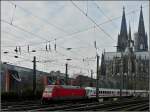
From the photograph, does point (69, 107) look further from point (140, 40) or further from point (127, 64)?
point (140, 40)

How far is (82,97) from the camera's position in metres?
43.5

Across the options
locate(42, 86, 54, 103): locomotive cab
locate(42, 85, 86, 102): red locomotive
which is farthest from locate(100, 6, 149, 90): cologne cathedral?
locate(42, 86, 54, 103): locomotive cab

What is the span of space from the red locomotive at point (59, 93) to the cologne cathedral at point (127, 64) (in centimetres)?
2533

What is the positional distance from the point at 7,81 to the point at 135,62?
76718 millimetres

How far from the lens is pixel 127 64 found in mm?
101875

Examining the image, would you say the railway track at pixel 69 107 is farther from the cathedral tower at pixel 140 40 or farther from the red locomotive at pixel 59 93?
the cathedral tower at pixel 140 40

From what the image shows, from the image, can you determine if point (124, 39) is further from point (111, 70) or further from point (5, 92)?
point (5, 92)

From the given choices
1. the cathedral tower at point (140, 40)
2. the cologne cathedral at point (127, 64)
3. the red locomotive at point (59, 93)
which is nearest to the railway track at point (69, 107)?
the red locomotive at point (59, 93)

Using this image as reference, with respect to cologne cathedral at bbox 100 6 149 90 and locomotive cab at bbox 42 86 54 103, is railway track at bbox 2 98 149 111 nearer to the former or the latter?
locomotive cab at bbox 42 86 54 103

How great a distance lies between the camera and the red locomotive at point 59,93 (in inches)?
1414

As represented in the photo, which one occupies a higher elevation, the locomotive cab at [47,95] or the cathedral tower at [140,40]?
the cathedral tower at [140,40]

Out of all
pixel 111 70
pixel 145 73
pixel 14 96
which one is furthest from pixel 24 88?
pixel 145 73

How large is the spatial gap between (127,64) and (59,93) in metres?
67.4

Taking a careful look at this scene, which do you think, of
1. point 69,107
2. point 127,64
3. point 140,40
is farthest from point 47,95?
point 140,40
